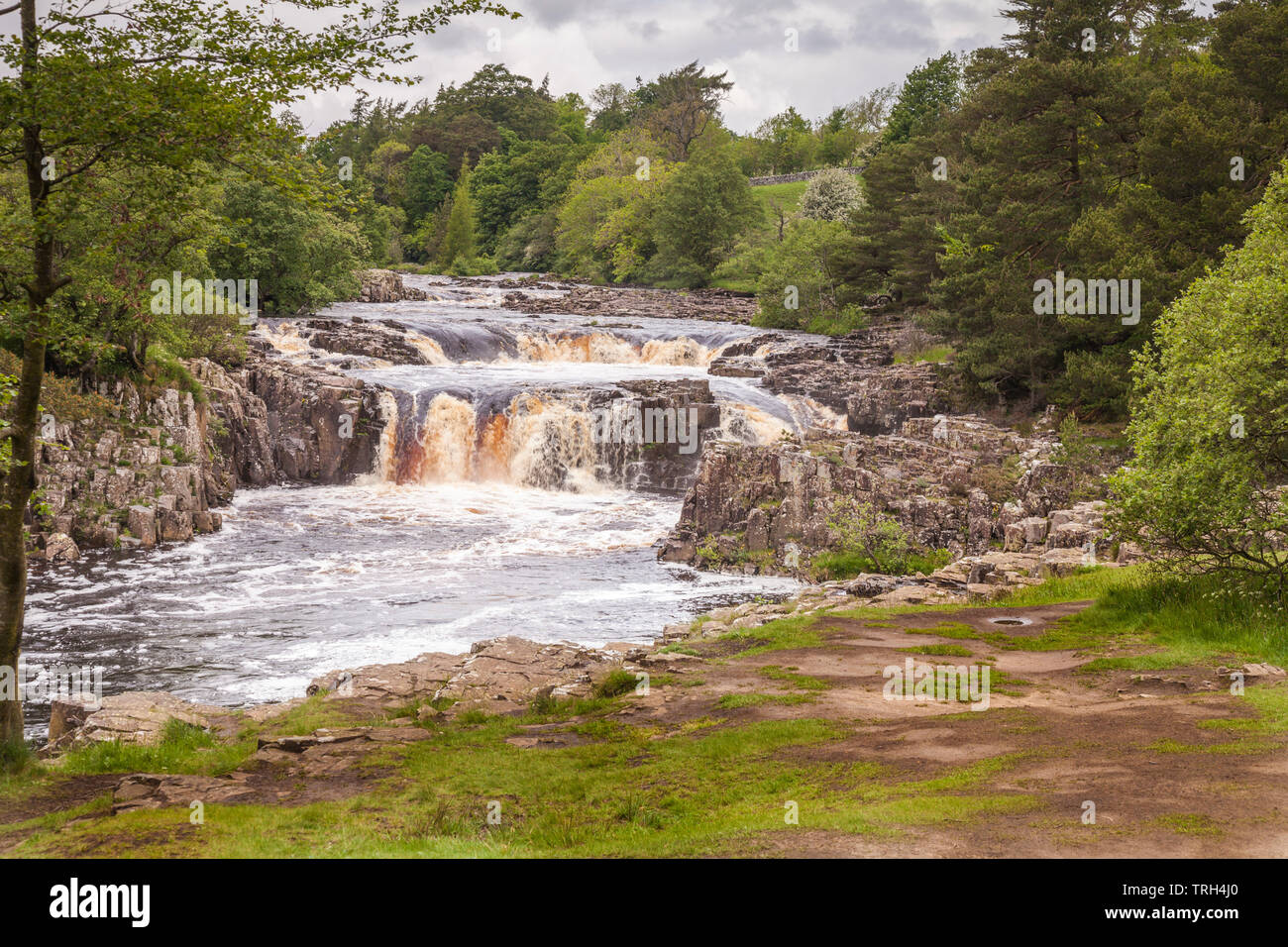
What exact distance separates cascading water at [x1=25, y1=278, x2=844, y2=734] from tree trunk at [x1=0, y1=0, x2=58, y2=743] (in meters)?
7.04

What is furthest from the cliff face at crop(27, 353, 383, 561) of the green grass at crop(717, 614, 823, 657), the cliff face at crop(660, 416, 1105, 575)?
the cliff face at crop(660, 416, 1105, 575)

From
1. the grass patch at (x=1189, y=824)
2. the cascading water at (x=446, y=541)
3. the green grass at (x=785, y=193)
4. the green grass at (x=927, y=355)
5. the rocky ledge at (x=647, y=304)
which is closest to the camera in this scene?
the grass patch at (x=1189, y=824)

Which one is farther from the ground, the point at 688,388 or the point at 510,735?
the point at 688,388

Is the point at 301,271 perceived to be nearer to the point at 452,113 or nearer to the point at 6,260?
the point at 6,260

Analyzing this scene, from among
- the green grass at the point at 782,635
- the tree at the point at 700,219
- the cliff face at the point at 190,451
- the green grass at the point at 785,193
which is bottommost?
the green grass at the point at 782,635

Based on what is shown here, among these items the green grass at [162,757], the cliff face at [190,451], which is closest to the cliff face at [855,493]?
the cliff face at [190,451]

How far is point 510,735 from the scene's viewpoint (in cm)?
1425

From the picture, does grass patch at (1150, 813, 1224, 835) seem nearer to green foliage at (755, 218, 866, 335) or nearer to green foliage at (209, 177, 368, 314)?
green foliage at (209, 177, 368, 314)

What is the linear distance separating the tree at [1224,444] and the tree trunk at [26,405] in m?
16.8

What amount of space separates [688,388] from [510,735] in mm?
30085

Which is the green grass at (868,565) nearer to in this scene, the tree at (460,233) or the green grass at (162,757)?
the green grass at (162,757)

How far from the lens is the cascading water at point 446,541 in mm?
→ 23078
